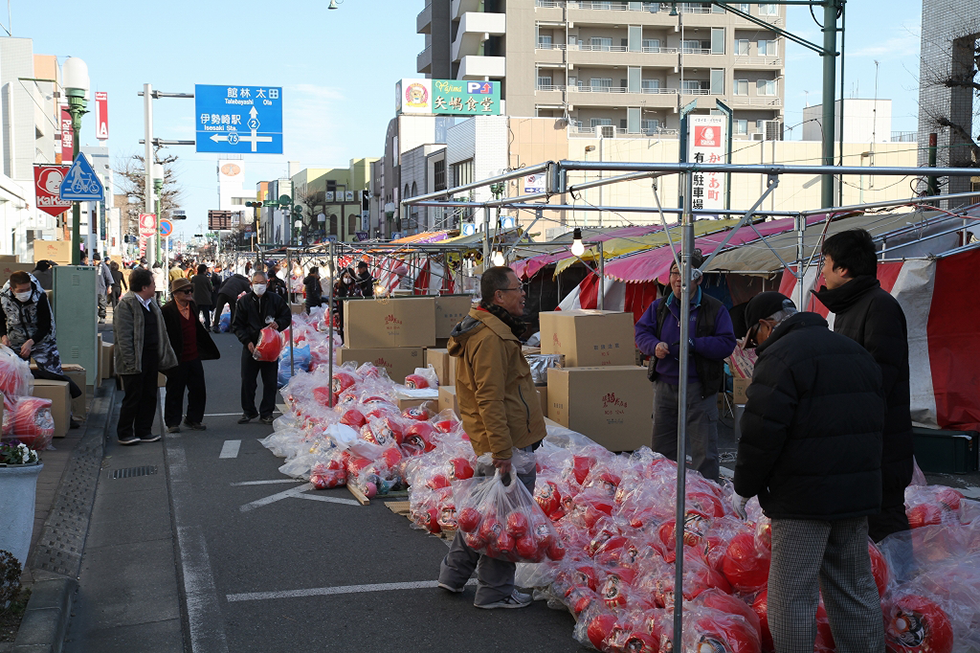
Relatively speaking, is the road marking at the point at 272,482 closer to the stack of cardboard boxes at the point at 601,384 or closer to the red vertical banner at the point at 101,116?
the stack of cardboard boxes at the point at 601,384

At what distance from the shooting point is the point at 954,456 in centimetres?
820

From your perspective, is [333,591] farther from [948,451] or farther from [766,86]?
[766,86]

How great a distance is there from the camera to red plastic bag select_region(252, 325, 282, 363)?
10.7 meters

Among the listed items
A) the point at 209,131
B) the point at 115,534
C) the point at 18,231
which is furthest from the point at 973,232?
the point at 18,231

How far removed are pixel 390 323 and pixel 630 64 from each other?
5209 centimetres

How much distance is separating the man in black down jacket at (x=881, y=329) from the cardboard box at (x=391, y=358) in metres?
7.65

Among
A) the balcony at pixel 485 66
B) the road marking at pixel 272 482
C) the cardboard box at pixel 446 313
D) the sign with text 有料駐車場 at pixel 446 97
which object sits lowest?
the road marking at pixel 272 482

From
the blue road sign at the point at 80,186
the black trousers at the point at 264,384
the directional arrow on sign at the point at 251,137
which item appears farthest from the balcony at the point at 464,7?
the black trousers at the point at 264,384

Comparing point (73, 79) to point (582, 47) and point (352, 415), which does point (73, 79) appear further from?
point (582, 47)

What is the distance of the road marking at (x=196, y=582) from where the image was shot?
457 centimetres

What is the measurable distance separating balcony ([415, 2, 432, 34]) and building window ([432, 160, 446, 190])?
912 inches

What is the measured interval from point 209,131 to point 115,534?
1642 centimetres

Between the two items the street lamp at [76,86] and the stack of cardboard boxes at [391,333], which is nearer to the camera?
the stack of cardboard boxes at [391,333]

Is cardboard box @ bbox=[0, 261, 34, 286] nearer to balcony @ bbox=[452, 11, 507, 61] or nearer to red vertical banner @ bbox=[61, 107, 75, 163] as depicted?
red vertical banner @ bbox=[61, 107, 75, 163]
